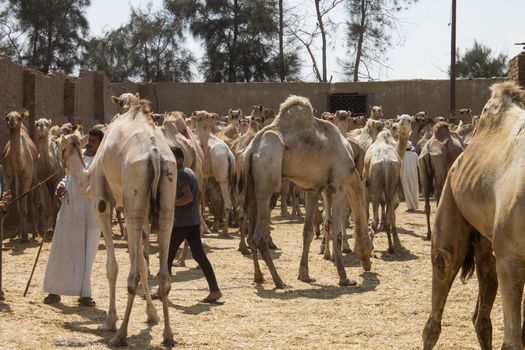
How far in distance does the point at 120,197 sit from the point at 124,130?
2.14ft

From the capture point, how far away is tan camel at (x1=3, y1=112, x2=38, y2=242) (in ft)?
53.5

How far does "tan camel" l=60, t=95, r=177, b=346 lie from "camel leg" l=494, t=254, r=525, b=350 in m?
3.65

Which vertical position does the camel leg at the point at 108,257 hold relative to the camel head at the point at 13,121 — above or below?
below

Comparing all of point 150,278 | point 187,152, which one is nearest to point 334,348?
point 150,278

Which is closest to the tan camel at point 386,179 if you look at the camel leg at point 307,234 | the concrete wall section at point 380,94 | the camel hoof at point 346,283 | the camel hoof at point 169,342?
the camel leg at point 307,234

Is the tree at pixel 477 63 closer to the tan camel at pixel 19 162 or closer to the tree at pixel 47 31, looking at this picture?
the tree at pixel 47 31

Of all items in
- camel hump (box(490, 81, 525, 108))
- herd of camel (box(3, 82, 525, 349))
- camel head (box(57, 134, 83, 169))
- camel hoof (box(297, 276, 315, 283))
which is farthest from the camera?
camel hoof (box(297, 276, 315, 283))

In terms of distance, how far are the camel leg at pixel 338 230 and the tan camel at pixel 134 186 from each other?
128 inches

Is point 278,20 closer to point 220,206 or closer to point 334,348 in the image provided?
point 220,206

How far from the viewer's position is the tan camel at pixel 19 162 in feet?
53.5

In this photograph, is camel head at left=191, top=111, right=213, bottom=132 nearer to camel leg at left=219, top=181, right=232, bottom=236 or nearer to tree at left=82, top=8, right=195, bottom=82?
camel leg at left=219, top=181, right=232, bottom=236

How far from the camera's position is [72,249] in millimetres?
9938

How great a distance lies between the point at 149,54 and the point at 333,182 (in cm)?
3634

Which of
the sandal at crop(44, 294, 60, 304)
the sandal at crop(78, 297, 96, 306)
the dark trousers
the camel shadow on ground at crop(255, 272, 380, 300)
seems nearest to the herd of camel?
the camel shadow on ground at crop(255, 272, 380, 300)
